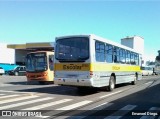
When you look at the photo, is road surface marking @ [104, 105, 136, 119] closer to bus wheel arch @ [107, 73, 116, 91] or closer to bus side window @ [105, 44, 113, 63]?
bus side window @ [105, 44, 113, 63]

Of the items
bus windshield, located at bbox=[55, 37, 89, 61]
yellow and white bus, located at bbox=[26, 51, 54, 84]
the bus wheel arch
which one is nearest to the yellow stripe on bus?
bus windshield, located at bbox=[55, 37, 89, 61]

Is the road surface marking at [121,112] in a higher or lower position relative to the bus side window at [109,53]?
lower

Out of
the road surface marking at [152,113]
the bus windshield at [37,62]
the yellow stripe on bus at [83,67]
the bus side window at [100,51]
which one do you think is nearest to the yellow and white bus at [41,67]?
the bus windshield at [37,62]

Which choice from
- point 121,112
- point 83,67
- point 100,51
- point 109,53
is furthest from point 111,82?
point 121,112

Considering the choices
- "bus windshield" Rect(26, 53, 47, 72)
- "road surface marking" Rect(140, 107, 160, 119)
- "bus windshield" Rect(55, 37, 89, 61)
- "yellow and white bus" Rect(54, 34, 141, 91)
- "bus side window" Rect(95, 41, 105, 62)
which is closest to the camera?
"road surface marking" Rect(140, 107, 160, 119)

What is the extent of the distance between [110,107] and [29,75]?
1447 centimetres

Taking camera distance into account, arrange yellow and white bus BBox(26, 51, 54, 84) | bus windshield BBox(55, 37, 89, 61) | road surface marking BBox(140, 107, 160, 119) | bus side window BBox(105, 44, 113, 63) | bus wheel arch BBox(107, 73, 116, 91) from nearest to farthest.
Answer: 1. road surface marking BBox(140, 107, 160, 119)
2. bus windshield BBox(55, 37, 89, 61)
3. bus side window BBox(105, 44, 113, 63)
4. bus wheel arch BBox(107, 73, 116, 91)
5. yellow and white bus BBox(26, 51, 54, 84)

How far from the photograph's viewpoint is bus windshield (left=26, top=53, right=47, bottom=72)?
25.5 m

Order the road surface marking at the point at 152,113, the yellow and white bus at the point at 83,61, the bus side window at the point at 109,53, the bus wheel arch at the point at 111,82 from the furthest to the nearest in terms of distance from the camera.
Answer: the bus wheel arch at the point at 111,82 < the bus side window at the point at 109,53 < the yellow and white bus at the point at 83,61 < the road surface marking at the point at 152,113

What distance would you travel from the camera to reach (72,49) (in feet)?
55.2

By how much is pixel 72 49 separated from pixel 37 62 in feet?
31.2

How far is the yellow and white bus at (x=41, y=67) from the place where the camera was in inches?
998

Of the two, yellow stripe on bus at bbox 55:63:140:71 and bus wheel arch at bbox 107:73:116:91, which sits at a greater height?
yellow stripe on bus at bbox 55:63:140:71

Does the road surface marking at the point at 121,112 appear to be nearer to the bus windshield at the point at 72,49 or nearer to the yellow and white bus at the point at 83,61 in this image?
the yellow and white bus at the point at 83,61
